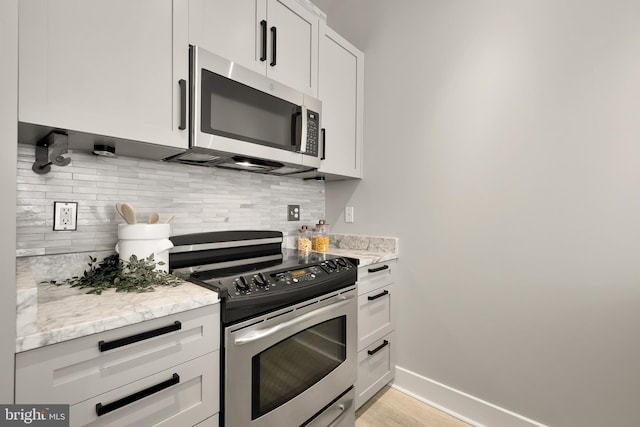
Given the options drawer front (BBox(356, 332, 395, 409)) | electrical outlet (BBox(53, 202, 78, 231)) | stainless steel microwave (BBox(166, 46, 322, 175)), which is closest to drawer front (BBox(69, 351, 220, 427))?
electrical outlet (BBox(53, 202, 78, 231))

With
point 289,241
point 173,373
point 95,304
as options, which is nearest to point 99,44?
point 95,304

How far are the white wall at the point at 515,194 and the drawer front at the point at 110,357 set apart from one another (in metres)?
1.47

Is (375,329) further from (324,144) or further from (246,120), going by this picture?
(246,120)

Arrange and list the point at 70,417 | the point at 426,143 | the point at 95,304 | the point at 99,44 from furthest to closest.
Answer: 1. the point at 426,143
2. the point at 99,44
3. the point at 95,304
4. the point at 70,417

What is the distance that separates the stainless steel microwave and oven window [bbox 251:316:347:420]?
91 centimetres

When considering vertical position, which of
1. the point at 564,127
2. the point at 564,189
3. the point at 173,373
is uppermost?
the point at 564,127

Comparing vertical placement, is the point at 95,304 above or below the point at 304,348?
above

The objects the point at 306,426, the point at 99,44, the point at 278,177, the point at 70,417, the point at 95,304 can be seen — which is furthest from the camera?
the point at 278,177

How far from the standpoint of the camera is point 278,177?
2135mm

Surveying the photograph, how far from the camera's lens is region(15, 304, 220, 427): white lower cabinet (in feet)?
2.36

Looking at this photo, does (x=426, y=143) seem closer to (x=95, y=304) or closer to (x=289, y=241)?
(x=289, y=241)

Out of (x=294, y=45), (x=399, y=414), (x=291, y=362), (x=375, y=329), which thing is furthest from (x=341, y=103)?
(x=399, y=414)

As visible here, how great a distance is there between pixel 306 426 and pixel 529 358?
121 centimetres

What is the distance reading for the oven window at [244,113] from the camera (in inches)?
51.3
